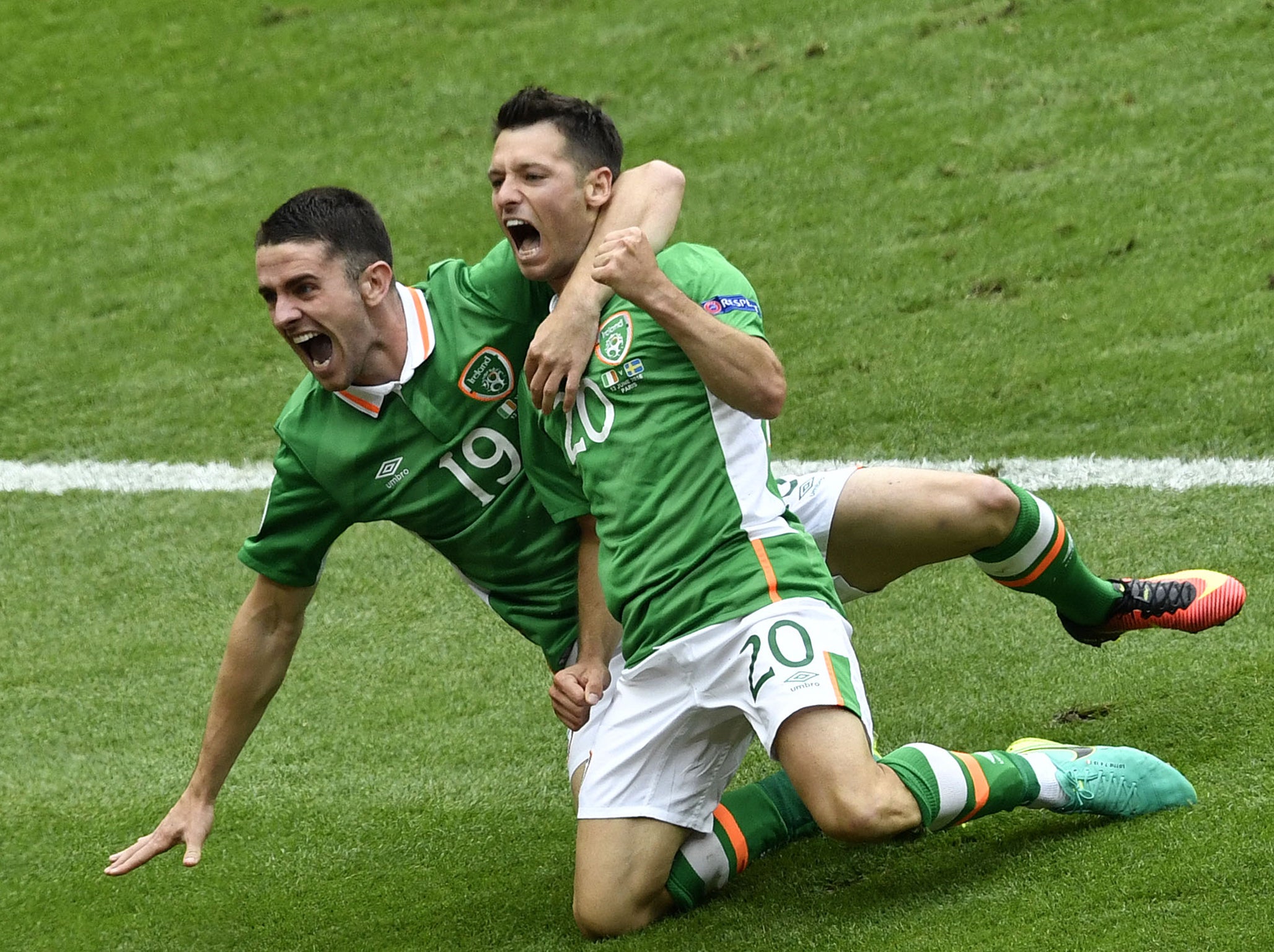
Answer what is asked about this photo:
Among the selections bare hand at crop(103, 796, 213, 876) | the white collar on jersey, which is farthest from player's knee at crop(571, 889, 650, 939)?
the white collar on jersey

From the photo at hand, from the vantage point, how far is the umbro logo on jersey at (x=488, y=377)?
341cm

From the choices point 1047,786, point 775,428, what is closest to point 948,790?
point 1047,786

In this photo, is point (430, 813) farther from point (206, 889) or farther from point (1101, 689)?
point (1101, 689)

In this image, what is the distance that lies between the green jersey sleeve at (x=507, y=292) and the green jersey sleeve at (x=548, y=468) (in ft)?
0.55

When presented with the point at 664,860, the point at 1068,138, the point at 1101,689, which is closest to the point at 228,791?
the point at 664,860

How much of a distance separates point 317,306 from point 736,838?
139 centimetres

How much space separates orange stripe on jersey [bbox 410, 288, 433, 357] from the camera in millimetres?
3391

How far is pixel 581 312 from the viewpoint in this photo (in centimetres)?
316

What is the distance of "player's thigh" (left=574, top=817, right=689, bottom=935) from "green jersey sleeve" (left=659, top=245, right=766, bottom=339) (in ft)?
3.38

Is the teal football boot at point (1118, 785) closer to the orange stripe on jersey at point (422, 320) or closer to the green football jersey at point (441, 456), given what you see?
the green football jersey at point (441, 456)

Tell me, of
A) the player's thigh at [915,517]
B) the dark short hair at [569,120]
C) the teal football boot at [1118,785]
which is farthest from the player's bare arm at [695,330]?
the teal football boot at [1118,785]

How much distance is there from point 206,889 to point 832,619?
1.67 meters

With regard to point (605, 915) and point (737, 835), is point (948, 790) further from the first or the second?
point (605, 915)

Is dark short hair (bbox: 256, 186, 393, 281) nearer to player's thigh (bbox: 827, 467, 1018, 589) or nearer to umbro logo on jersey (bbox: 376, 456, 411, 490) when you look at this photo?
→ umbro logo on jersey (bbox: 376, 456, 411, 490)
